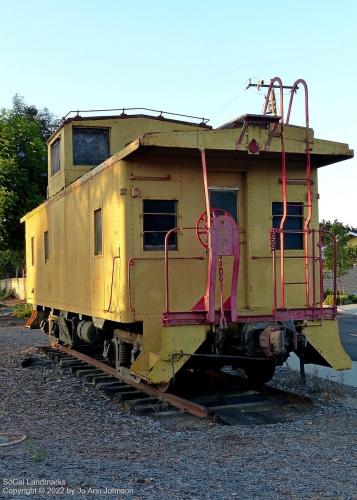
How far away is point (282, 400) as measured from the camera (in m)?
7.96

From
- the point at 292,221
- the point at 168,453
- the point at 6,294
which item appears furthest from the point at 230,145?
the point at 6,294

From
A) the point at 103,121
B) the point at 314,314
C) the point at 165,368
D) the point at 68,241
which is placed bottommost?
the point at 165,368

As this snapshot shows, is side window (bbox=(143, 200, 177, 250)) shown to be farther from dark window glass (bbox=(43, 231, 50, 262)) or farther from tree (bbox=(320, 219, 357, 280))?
tree (bbox=(320, 219, 357, 280))

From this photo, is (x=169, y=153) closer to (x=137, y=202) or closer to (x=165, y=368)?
(x=137, y=202)

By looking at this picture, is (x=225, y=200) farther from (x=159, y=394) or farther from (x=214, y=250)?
(x=159, y=394)

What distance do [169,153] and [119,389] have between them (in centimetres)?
336

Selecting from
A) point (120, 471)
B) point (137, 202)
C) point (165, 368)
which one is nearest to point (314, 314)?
point (165, 368)

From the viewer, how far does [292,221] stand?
818 cm

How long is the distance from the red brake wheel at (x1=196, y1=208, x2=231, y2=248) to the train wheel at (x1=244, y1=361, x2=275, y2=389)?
2.13 m

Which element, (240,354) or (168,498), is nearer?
(168,498)

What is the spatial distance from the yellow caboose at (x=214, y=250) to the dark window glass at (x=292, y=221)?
0.05ft

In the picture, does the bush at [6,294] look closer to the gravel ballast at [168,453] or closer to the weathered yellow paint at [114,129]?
the weathered yellow paint at [114,129]

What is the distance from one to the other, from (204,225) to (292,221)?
1.34 m

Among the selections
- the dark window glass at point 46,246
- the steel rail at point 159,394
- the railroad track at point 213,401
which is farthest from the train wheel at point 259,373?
the dark window glass at point 46,246
